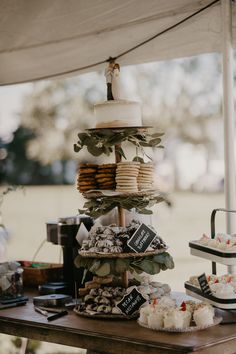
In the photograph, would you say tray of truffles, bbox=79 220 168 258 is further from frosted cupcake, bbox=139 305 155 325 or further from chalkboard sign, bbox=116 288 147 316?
frosted cupcake, bbox=139 305 155 325

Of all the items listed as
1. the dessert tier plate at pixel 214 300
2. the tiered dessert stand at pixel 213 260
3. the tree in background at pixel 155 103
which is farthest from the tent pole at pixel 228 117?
the tree in background at pixel 155 103

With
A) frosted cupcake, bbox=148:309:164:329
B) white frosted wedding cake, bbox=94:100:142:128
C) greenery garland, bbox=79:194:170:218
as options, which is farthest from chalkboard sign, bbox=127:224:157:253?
white frosted wedding cake, bbox=94:100:142:128

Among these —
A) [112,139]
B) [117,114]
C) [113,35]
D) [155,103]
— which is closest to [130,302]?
[112,139]

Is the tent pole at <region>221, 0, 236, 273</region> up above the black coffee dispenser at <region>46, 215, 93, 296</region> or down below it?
above

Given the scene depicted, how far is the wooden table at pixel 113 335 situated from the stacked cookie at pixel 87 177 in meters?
0.55

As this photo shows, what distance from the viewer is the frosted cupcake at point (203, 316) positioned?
2.51m

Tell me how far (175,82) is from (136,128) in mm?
9300

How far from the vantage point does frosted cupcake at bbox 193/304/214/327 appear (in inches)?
98.9

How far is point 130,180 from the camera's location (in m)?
2.84

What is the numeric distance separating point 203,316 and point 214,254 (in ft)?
1.06

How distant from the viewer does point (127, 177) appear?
2.83 m

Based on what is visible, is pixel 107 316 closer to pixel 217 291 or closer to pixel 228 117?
pixel 217 291

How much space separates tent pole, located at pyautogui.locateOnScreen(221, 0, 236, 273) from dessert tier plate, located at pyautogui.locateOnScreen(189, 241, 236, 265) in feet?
1.10

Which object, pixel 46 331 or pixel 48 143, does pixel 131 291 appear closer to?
pixel 46 331
